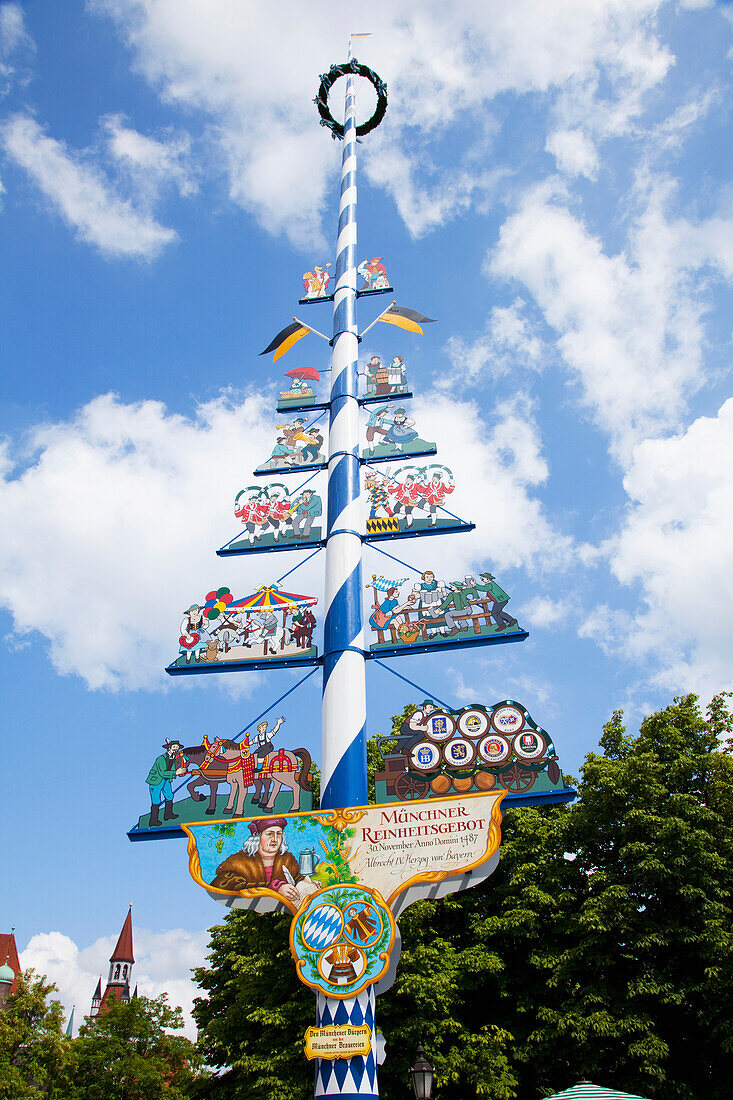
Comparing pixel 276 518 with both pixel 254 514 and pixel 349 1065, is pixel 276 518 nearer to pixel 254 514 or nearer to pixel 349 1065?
pixel 254 514

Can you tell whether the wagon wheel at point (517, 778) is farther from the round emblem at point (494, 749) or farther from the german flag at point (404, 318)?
the german flag at point (404, 318)

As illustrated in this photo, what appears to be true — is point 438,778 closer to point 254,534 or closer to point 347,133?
point 254,534

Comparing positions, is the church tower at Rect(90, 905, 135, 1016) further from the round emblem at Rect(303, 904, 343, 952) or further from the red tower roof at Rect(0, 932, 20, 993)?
the round emblem at Rect(303, 904, 343, 952)

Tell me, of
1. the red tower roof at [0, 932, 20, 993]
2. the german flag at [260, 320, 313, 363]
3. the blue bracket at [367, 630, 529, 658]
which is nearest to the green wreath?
the german flag at [260, 320, 313, 363]

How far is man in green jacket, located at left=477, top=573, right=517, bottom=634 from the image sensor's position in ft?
35.4

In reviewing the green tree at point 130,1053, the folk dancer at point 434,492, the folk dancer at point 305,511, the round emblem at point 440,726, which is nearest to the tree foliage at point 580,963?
the round emblem at point 440,726

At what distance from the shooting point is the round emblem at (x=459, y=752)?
375 inches

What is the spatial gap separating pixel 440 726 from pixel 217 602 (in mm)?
4016

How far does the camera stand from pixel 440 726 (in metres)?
9.88

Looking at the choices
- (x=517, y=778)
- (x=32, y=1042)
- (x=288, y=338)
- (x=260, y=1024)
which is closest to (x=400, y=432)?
(x=288, y=338)

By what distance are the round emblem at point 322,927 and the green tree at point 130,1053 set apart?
58.8 ft

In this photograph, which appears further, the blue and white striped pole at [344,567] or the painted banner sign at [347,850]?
the blue and white striped pole at [344,567]

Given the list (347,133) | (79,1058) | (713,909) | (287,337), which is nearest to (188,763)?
(713,909)

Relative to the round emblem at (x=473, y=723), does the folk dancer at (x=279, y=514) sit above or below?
above
